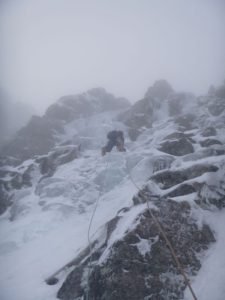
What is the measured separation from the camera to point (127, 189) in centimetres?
1816

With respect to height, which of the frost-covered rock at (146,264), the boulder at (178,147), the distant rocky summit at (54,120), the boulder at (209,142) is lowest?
the boulder at (209,142)

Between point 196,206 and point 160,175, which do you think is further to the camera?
point 160,175

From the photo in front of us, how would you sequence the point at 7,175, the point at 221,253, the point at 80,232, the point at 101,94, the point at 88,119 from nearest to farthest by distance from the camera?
the point at 221,253 → the point at 80,232 → the point at 7,175 → the point at 88,119 → the point at 101,94

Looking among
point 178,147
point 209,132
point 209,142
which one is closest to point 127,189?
point 178,147

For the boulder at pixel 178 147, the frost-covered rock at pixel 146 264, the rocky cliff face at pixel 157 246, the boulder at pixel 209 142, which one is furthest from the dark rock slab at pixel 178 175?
the boulder at pixel 209 142

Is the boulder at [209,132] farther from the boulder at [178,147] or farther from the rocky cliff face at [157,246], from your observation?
the rocky cliff face at [157,246]

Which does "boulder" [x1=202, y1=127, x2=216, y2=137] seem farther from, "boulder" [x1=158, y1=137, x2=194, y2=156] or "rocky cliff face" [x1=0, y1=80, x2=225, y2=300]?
"boulder" [x1=158, y1=137, x2=194, y2=156]

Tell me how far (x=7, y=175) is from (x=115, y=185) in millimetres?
12523

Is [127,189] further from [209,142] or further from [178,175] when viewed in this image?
[209,142]

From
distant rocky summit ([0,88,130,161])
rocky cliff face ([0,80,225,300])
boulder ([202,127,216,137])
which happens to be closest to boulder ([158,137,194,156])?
rocky cliff face ([0,80,225,300])

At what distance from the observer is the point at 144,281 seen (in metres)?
6.53

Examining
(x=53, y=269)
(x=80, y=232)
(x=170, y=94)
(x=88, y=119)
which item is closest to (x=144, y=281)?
(x=53, y=269)

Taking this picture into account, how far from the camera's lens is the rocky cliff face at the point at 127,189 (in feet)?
22.6

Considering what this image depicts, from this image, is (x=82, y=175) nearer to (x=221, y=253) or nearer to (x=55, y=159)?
(x=55, y=159)
